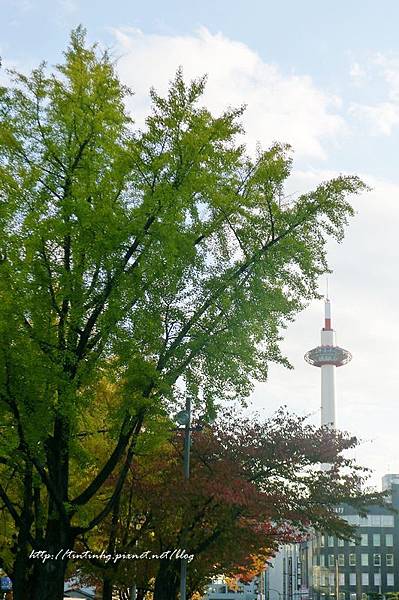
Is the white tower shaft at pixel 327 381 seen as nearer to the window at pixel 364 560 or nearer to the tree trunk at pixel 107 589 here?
the window at pixel 364 560

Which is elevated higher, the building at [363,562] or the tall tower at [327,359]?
the tall tower at [327,359]

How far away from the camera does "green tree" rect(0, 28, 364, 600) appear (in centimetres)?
1311

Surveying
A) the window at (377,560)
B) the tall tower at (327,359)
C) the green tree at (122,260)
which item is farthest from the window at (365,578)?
the green tree at (122,260)

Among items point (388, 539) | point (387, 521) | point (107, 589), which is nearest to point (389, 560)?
point (388, 539)

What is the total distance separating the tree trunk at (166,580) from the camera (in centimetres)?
2234

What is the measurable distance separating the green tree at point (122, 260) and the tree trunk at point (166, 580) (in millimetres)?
8362

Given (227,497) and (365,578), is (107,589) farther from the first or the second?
(365,578)

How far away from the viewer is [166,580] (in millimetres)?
22703

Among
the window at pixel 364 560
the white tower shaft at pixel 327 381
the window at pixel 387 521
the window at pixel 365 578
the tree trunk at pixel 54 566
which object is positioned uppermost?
the white tower shaft at pixel 327 381

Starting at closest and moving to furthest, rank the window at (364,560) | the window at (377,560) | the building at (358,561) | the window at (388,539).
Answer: the building at (358,561) → the window at (377,560) → the window at (364,560) → the window at (388,539)

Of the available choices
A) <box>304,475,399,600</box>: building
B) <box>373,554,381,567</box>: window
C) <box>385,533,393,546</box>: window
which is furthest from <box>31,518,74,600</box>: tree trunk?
<box>385,533,393,546</box>: window

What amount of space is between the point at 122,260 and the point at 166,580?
1304cm

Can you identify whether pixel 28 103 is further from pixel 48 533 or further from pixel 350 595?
pixel 350 595

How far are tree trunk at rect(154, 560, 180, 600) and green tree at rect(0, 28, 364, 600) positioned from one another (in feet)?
27.4
